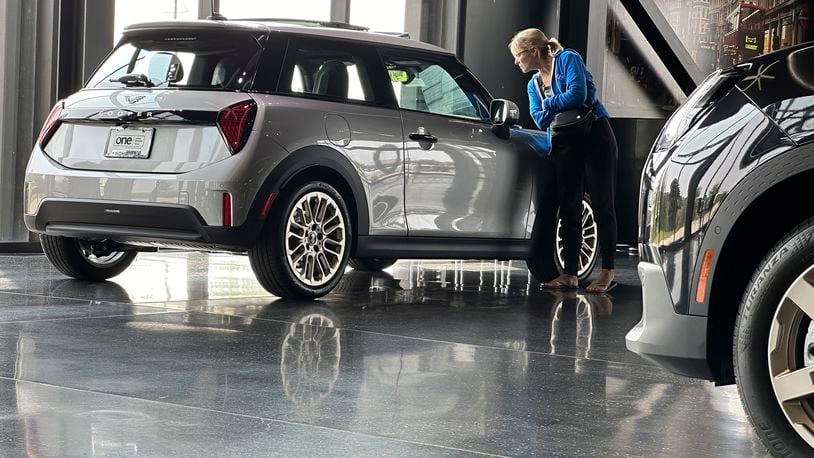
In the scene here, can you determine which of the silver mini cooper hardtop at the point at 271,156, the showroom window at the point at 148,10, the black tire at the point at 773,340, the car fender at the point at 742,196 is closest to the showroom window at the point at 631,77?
the showroom window at the point at 148,10

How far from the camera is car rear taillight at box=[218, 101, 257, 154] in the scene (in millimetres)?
7297

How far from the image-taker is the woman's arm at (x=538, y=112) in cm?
933

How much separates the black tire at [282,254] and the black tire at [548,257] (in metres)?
2.08

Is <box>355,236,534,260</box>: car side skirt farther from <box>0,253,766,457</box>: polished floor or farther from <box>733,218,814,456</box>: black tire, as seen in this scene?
<box>733,218,814,456</box>: black tire

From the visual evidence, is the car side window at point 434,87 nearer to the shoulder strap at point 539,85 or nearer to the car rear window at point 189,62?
the shoulder strap at point 539,85

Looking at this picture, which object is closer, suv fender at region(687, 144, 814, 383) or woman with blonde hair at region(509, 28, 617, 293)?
suv fender at region(687, 144, 814, 383)

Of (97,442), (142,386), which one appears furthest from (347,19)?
(97,442)

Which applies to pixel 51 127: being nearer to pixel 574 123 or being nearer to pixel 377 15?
pixel 574 123

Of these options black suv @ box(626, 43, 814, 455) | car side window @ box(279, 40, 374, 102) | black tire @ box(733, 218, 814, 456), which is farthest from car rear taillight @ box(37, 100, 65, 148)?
black tire @ box(733, 218, 814, 456)

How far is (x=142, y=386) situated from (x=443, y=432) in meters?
1.19

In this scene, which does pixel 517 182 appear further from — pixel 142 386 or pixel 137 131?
pixel 142 386

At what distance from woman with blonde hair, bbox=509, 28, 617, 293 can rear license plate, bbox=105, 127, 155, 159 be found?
2.96 metres

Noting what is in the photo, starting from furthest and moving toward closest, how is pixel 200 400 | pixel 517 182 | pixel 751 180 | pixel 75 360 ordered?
1. pixel 517 182
2. pixel 75 360
3. pixel 200 400
4. pixel 751 180

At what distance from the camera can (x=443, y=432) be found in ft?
13.1
